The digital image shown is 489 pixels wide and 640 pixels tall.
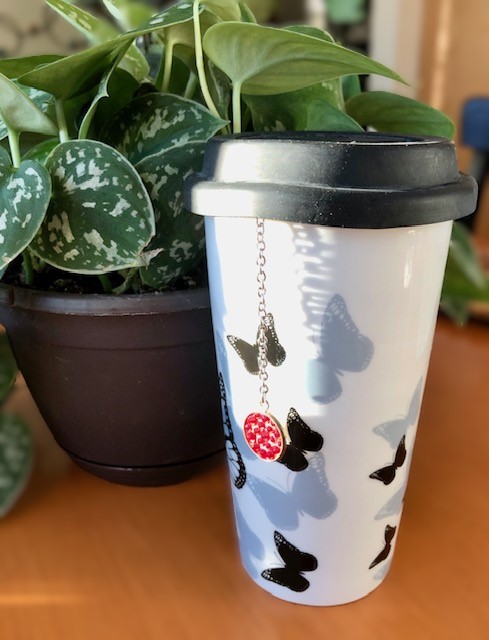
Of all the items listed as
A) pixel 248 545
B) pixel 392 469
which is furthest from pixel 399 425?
pixel 248 545

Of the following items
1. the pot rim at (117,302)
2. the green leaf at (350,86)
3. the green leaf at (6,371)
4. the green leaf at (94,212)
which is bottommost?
the green leaf at (6,371)

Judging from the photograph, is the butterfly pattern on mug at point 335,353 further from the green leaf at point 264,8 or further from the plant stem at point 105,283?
the green leaf at point 264,8

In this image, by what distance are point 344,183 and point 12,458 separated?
34cm

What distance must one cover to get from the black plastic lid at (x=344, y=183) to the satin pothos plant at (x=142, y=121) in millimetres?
69

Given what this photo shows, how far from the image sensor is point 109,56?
395 millimetres

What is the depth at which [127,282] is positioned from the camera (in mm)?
454

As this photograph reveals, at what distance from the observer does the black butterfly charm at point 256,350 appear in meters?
0.34

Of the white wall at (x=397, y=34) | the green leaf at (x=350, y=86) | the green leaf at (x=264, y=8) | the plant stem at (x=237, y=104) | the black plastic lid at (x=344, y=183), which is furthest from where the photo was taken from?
the white wall at (x=397, y=34)

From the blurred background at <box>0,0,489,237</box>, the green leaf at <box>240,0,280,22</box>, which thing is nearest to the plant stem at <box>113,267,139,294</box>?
the green leaf at <box>240,0,280,22</box>

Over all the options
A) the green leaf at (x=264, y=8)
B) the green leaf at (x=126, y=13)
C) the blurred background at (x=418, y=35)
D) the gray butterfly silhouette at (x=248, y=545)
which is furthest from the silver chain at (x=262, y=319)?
the blurred background at (x=418, y=35)

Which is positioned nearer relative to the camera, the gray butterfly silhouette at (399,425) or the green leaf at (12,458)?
the gray butterfly silhouette at (399,425)

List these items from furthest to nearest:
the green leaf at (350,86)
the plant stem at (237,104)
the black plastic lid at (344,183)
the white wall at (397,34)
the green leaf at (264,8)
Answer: the white wall at (397,34) < the green leaf at (264,8) < the green leaf at (350,86) < the plant stem at (237,104) < the black plastic lid at (344,183)

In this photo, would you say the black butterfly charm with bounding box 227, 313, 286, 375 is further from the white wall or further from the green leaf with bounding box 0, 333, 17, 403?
the white wall

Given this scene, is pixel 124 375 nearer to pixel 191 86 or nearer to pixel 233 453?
pixel 233 453
